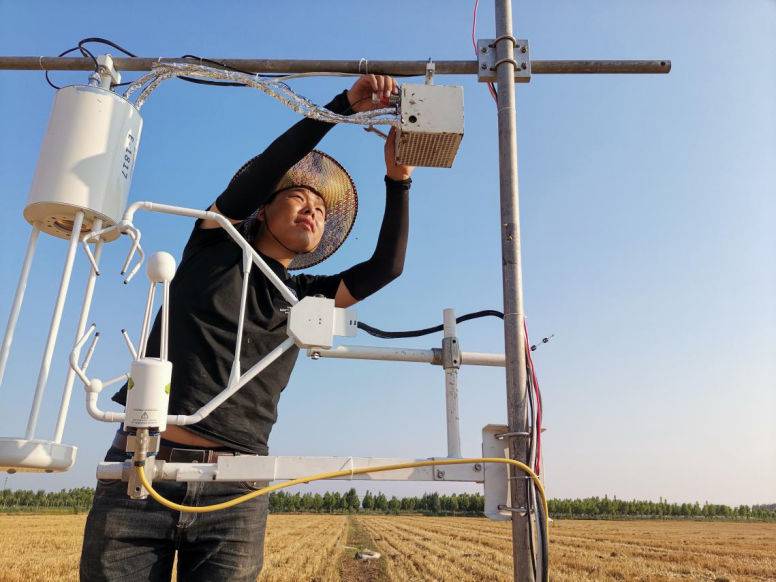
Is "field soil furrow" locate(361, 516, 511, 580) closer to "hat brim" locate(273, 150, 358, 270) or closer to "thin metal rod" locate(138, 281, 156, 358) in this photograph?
"hat brim" locate(273, 150, 358, 270)

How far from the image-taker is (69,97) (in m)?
2.56

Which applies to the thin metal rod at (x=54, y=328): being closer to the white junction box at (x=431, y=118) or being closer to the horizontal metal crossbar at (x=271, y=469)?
the horizontal metal crossbar at (x=271, y=469)

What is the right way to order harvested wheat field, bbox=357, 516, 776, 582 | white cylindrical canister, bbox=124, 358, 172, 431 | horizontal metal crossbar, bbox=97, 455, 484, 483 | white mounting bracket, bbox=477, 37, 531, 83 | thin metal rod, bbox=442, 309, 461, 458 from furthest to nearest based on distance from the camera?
harvested wheat field, bbox=357, 516, 776, 582, white mounting bracket, bbox=477, 37, 531, 83, thin metal rod, bbox=442, 309, 461, 458, horizontal metal crossbar, bbox=97, 455, 484, 483, white cylindrical canister, bbox=124, 358, 172, 431

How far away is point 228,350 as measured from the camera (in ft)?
8.56

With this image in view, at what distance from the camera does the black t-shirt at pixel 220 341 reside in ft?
8.14

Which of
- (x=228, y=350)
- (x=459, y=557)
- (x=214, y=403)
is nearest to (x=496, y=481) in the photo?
(x=214, y=403)

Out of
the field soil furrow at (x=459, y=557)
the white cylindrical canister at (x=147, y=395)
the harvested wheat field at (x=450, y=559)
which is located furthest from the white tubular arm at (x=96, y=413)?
the field soil furrow at (x=459, y=557)

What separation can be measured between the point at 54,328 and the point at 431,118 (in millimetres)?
1833

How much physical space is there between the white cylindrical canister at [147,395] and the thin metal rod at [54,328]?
57cm

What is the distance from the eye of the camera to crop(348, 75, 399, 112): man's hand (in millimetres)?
2723

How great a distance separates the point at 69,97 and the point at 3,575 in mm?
17008

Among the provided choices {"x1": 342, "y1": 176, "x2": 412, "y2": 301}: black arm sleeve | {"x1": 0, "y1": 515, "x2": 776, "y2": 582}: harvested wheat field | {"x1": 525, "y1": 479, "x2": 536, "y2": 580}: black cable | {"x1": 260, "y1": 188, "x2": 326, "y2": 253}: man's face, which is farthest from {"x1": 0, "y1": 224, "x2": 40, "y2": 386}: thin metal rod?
{"x1": 0, "y1": 515, "x2": 776, "y2": 582}: harvested wheat field

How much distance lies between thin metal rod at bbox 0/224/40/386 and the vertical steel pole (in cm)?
206

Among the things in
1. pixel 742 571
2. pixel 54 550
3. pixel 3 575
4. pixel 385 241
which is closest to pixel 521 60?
pixel 385 241
